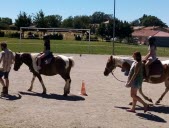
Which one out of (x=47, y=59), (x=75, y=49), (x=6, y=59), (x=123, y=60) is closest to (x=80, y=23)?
(x=75, y=49)

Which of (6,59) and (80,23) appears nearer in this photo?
(6,59)

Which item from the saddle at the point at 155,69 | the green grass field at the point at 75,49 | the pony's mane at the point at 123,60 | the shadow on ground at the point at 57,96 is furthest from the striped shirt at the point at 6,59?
the green grass field at the point at 75,49

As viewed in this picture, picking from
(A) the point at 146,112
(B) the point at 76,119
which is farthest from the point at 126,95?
(B) the point at 76,119

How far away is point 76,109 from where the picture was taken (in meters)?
11.8

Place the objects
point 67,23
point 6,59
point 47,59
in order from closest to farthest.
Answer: point 6,59 → point 47,59 → point 67,23

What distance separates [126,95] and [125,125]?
4.98 meters

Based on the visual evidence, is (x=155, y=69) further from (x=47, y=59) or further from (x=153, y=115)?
(x=47, y=59)

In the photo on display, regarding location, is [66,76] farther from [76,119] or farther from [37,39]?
[37,39]

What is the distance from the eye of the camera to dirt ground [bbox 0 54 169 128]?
32.8ft

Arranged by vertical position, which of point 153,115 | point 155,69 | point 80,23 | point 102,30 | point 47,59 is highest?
point 80,23

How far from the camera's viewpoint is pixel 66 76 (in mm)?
14719

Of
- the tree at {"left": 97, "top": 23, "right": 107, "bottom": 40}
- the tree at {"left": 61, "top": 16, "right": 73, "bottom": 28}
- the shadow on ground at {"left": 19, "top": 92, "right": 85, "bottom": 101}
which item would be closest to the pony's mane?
the shadow on ground at {"left": 19, "top": 92, "right": 85, "bottom": 101}

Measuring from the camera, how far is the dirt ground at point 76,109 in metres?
9.99

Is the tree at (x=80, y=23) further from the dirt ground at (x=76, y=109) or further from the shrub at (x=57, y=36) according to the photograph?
the dirt ground at (x=76, y=109)
